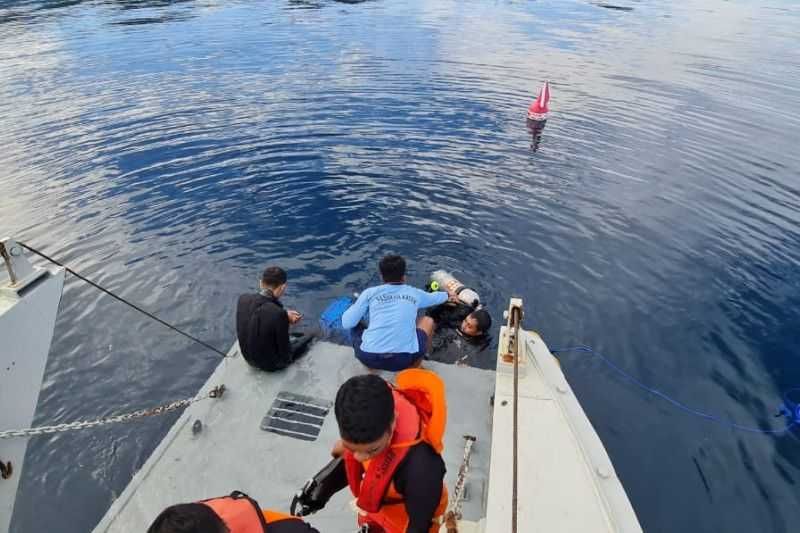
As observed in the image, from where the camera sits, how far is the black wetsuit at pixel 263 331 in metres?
5.72

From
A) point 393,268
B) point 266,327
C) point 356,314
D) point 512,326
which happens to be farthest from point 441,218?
point 266,327

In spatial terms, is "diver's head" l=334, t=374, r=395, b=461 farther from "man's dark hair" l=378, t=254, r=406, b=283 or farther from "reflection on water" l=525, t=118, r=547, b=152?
"reflection on water" l=525, t=118, r=547, b=152

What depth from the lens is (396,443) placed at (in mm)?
2756

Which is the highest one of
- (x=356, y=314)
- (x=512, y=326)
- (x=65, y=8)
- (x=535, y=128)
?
(x=512, y=326)

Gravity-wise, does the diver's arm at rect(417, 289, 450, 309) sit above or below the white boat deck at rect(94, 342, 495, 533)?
above

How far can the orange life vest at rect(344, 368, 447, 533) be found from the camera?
2766 mm

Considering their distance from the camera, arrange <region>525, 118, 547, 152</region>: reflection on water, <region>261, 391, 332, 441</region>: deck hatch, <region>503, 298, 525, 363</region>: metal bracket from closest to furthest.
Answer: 1. <region>503, 298, 525, 363</region>: metal bracket
2. <region>261, 391, 332, 441</region>: deck hatch
3. <region>525, 118, 547, 152</region>: reflection on water

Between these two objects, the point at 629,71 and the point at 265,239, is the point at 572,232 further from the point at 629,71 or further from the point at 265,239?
the point at 629,71

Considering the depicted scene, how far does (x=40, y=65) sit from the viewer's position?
22906mm

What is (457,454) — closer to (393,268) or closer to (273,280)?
(393,268)

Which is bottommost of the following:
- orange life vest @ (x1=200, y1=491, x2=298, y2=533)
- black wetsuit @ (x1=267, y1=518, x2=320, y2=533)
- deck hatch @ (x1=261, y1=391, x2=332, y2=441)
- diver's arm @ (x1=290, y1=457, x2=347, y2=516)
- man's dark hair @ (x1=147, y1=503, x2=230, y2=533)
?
deck hatch @ (x1=261, y1=391, x2=332, y2=441)

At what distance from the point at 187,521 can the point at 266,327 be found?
3.80 meters

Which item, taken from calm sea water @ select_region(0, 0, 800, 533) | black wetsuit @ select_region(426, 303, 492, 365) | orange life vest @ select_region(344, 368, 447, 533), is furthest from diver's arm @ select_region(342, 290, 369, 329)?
orange life vest @ select_region(344, 368, 447, 533)

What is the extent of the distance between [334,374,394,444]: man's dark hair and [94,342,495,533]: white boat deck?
7.68 feet
